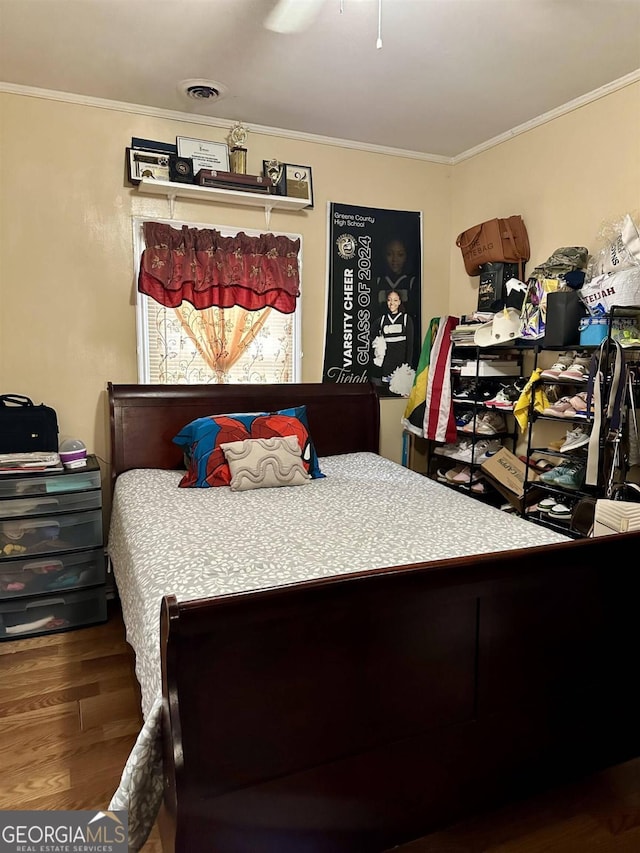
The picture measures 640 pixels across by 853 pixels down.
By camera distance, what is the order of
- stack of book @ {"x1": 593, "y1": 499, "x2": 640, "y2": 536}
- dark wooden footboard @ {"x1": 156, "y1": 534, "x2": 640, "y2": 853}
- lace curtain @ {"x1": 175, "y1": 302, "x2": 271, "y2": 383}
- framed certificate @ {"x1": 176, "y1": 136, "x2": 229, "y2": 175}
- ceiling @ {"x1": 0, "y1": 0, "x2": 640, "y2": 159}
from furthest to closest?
lace curtain @ {"x1": 175, "y1": 302, "x2": 271, "y2": 383} → framed certificate @ {"x1": 176, "y1": 136, "x2": 229, "y2": 175} → ceiling @ {"x1": 0, "y1": 0, "x2": 640, "y2": 159} → stack of book @ {"x1": 593, "y1": 499, "x2": 640, "y2": 536} → dark wooden footboard @ {"x1": 156, "y1": 534, "x2": 640, "y2": 853}

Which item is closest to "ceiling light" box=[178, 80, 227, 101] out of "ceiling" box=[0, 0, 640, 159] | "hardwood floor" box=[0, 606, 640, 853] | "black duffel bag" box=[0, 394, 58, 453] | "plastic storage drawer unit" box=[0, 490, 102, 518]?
"ceiling" box=[0, 0, 640, 159]

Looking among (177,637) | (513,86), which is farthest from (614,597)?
(513,86)

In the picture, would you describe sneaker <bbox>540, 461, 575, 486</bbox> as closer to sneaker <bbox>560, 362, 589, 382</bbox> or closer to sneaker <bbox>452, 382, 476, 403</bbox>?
sneaker <bbox>560, 362, 589, 382</bbox>

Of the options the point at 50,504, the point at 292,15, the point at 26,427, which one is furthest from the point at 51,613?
the point at 292,15

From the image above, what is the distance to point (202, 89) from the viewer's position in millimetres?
2930

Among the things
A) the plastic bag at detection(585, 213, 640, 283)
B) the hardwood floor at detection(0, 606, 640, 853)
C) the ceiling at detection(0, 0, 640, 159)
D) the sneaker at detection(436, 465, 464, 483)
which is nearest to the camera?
the hardwood floor at detection(0, 606, 640, 853)

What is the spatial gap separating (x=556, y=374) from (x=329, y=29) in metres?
1.85

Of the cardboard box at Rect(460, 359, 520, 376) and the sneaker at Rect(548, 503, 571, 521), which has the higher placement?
the cardboard box at Rect(460, 359, 520, 376)

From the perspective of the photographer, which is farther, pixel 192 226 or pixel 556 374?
pixel 192 226

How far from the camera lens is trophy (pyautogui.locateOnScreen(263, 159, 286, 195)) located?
135 inches

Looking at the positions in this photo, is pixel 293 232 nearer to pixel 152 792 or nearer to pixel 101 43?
pixel 101 43

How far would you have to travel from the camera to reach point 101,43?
97.9 inches

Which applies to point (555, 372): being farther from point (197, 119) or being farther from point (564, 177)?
point (197, 119)

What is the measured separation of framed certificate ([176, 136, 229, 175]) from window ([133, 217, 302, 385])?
0.33m
